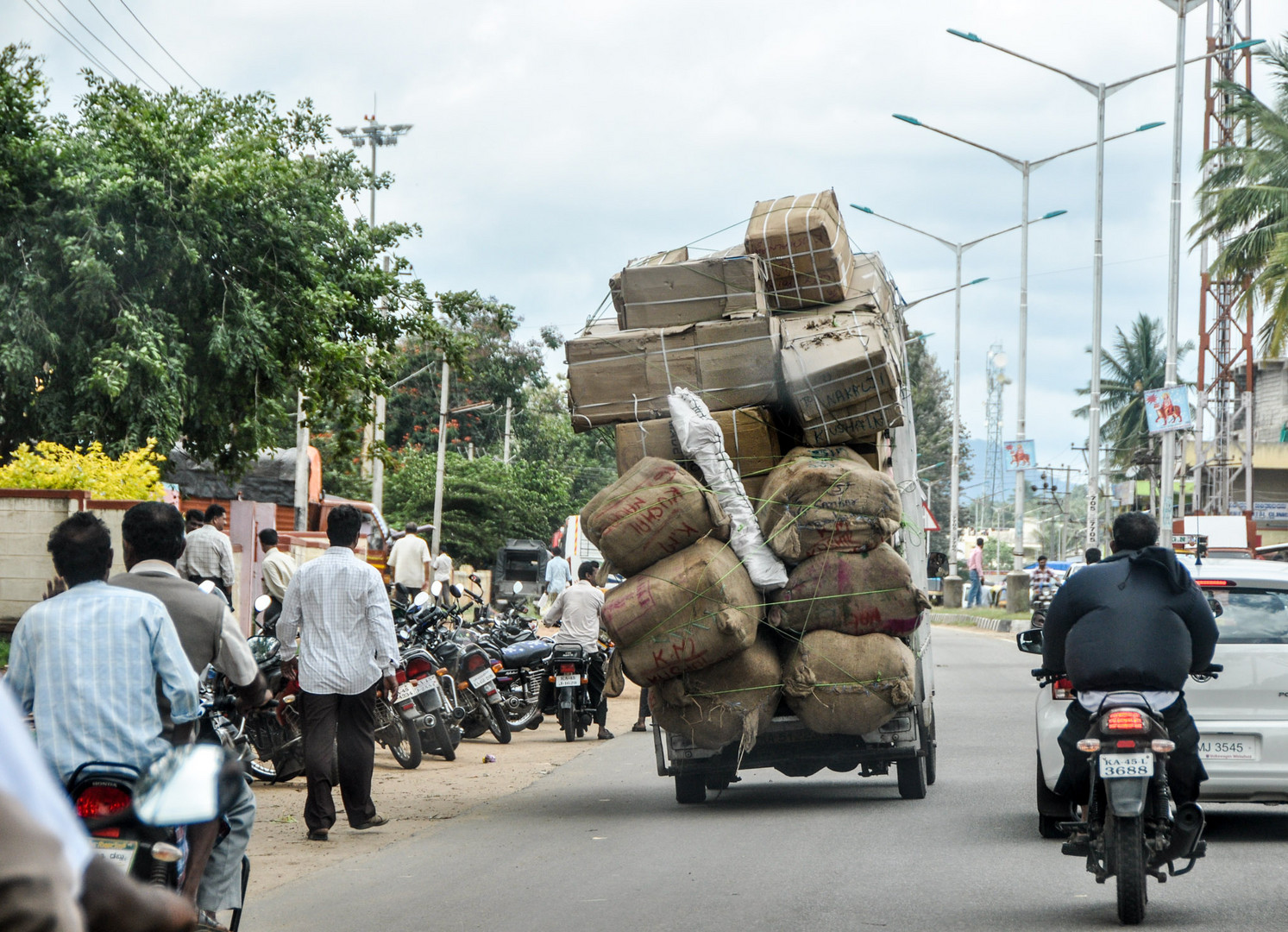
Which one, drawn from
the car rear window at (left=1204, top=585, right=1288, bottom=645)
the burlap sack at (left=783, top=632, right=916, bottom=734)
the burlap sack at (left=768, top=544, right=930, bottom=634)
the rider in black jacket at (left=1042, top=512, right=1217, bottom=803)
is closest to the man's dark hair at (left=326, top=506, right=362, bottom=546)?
the burlap sack at (left=768, top=544, right=930, bottom=634)

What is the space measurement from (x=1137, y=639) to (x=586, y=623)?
908cm

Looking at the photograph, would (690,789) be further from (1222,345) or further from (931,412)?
(931,412)

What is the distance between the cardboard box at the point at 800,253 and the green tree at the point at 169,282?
33.9ft

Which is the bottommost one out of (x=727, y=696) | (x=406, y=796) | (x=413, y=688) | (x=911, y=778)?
(x=406, y=796)

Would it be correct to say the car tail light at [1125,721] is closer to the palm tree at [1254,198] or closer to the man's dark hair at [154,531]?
the man's dark hair at [154,531]

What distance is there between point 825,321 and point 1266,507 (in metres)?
43.7

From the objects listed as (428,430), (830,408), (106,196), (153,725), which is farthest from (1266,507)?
(153,725)

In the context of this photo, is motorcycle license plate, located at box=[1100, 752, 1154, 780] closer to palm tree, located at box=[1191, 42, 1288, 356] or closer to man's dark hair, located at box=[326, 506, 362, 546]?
man's dark hair, located at box=[326, 506, 362, 546]

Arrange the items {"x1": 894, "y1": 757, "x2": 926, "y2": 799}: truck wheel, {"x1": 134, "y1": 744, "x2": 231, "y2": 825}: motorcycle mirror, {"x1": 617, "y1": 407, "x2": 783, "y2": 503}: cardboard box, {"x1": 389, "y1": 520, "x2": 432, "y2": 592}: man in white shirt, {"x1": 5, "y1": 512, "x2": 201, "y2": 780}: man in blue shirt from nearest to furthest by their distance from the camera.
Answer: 1. {"x1": 134, "y1": 744, "x2": 231, "y2": 825}: motorcycle mirror
2. {"x1": 5, "y1": 512, "x2": 201, "y2": 780}: man in blue shirt
3. {"x1": 617, "y1": 407, "x2": 783, "y2": 503}: cardboard box
4. {"x1": 894, "y1": 757, "x2": 926, "y2": 799}: truck wheel
5. {"x1": 389, "y1": 520, "x2": 432, "y2": 592}: man in white shirt

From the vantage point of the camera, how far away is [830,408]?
Answer: 30.6ft

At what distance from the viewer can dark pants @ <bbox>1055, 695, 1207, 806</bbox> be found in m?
6.34

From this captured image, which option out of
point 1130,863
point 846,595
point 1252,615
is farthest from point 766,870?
point 1252,615

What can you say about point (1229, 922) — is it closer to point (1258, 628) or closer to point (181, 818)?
point (1258, 628)

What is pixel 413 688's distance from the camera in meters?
11.8
